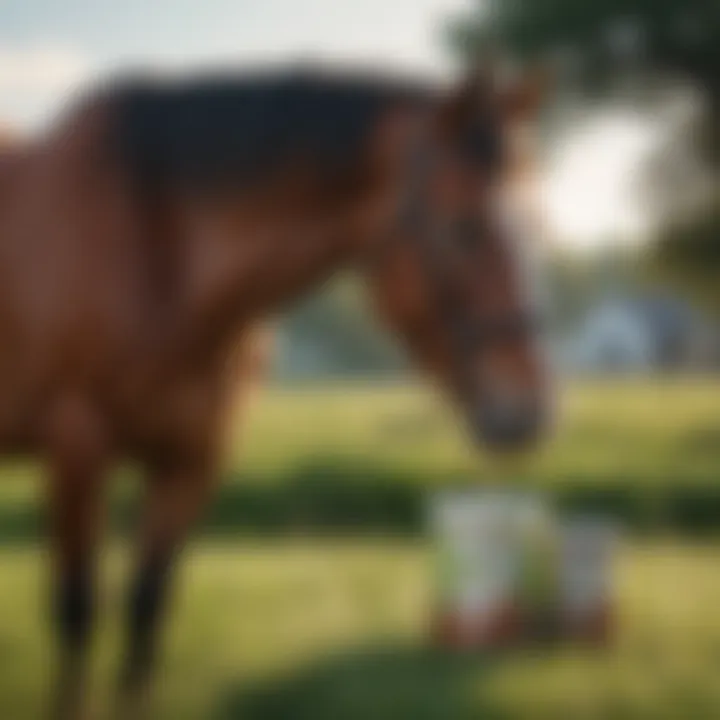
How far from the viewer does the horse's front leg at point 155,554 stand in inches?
33.4

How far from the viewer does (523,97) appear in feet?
2.52

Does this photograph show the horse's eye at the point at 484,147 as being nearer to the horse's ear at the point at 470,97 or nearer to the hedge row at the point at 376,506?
the horse's ear at the point at 470,97

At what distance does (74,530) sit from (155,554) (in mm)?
70

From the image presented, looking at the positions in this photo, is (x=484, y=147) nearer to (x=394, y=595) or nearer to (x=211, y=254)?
(x=211, y=254)

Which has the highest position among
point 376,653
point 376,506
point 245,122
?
point 245,122

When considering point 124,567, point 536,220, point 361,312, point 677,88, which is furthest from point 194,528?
point 677,88

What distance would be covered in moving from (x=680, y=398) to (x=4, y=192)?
20.6 inches

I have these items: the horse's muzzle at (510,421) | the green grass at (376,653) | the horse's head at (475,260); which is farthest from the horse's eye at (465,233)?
the green grass at (376,653)

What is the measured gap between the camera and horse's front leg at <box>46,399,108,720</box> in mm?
803

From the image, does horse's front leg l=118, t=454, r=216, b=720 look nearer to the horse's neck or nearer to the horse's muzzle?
the horse's neck

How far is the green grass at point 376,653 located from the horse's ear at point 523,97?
0.32 metres

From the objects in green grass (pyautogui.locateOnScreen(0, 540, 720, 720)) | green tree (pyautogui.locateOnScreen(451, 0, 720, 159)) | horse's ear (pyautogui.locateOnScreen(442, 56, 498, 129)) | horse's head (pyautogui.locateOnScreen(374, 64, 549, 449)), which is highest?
green tree (pyautogui.locateOnScreen(451, 0, 720, 159))

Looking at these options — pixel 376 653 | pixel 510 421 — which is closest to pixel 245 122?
pixel 510 421

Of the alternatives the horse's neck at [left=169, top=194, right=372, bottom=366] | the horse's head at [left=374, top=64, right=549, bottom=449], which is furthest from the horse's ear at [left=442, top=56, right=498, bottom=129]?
the horse's neck at [left=169, top=194, right=372, bottom=366]
